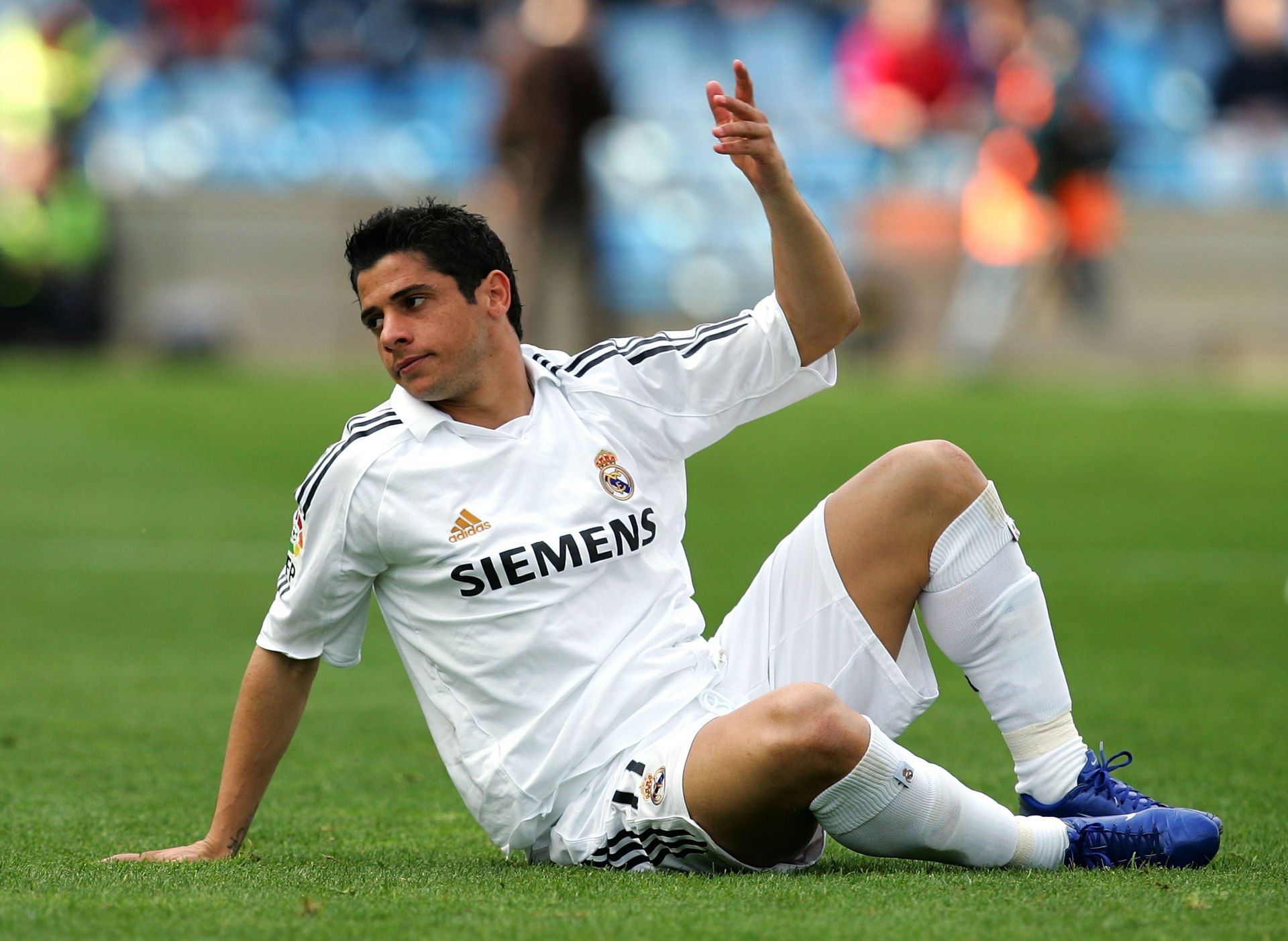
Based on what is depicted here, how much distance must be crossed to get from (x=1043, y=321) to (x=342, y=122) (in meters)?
8.56

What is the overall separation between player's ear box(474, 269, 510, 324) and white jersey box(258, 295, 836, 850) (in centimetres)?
21

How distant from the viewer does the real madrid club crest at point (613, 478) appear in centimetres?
374

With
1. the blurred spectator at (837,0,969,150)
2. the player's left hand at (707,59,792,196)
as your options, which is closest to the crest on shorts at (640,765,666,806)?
the player's left hand at (707,59,792,196)

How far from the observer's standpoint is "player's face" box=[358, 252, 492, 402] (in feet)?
12.1

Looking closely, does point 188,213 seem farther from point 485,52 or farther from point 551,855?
point 551,855

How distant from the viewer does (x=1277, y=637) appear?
7102 millimetres

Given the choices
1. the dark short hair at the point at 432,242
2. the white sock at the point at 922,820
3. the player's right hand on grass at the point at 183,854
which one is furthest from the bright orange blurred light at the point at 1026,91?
the player's right hand on grass at the point at 183,854

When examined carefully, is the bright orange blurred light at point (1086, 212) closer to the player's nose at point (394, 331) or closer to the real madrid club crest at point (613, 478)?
the real madrid club crest at point (613, 478)

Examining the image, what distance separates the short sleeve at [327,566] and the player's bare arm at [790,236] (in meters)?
0.98

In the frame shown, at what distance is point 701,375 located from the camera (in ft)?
12.9

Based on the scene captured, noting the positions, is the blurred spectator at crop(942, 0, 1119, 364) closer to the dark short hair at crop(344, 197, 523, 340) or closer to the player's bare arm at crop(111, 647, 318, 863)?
the dark short hair at crop(344, 197, 523, 340)

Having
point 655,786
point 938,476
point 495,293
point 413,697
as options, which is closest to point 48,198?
point 413,697

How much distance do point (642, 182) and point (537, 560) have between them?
53.3 ft

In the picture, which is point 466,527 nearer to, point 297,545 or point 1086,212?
point 297,545
